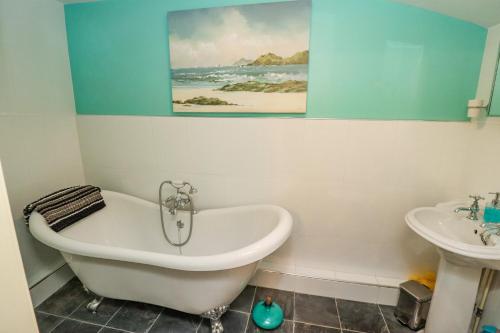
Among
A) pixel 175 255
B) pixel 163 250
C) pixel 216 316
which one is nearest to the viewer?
pixel 175 255

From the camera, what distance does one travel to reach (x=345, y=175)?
5.56ft

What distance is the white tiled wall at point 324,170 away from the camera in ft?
5.15

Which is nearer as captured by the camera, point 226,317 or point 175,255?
point 175,255

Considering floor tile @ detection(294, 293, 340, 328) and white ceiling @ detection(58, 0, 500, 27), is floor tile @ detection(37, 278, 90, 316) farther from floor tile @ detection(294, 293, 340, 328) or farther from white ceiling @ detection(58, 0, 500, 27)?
white ceiling @ detection(58, 0, 500, 27)

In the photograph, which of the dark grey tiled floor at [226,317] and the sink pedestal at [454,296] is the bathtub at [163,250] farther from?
the sink pedestal at [454,296]

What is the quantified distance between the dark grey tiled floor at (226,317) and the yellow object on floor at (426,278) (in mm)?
284

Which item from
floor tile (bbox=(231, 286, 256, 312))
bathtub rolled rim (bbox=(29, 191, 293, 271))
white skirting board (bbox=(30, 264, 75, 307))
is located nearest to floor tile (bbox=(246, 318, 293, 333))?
floor tile (bbox=(231, 286, 256, 312))

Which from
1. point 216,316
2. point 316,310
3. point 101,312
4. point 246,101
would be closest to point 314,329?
point 316,310

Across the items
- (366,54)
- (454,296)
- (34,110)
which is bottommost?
(454,296)

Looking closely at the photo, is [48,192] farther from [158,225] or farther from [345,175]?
[345,175]

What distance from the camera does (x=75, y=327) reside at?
153 centimetres

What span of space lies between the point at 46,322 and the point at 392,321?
2.25m

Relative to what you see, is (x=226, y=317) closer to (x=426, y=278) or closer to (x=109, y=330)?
(x=109, y=330)

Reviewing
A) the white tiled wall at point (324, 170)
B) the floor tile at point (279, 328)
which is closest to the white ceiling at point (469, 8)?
the white tiled wall at point (324, 170)
